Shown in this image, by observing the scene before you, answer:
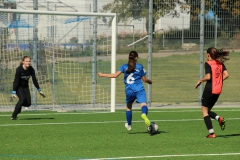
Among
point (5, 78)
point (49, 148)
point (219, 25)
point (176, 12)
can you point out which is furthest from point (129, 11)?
point (49, 148)

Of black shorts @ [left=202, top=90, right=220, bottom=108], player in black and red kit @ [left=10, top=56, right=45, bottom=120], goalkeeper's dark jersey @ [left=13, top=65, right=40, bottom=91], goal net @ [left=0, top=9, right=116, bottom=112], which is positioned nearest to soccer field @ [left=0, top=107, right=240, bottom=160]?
player in black and red kit @ [left=10, top=56, right=45, bottom=120]

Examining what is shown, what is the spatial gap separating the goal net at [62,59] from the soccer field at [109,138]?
2.14 m

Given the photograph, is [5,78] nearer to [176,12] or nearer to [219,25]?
[176,12]

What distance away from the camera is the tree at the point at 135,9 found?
20625 mm

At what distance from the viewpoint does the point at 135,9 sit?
2059 cm

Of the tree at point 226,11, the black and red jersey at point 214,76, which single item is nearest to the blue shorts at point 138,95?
the black and red jersey at point 214,76

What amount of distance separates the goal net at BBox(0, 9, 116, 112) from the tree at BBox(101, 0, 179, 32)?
584mm

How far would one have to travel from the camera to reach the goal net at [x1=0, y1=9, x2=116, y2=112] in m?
19.4

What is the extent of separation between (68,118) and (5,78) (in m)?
3.81

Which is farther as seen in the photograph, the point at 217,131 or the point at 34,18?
the point at 34,18

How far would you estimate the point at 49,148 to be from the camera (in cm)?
1091

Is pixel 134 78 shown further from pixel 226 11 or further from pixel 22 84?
pixel 226 11

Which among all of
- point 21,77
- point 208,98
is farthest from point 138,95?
point 21,77

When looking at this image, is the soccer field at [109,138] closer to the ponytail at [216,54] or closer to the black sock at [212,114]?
the black sock at [212,114]
